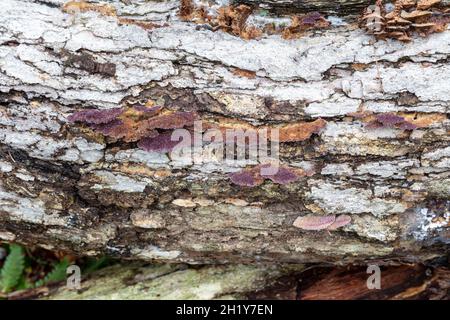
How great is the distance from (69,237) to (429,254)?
3.30 metres

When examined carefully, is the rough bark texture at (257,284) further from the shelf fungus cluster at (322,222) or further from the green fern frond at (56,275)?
→ the shelf fungus cluster at (322,222)

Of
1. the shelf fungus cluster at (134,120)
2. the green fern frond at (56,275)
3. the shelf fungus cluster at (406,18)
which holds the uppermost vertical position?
the shelf fungus cluster at (406,18)

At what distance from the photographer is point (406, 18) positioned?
11.5 ft

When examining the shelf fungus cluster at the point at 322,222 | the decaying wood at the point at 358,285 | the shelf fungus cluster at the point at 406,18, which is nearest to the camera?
the shelf fungus cluster at the point at 406,18

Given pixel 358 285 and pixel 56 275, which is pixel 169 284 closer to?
pixel 56 275

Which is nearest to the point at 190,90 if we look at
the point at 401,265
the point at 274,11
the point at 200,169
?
the point at 200,169

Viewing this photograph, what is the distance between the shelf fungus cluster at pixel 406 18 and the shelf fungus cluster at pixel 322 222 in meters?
1.50

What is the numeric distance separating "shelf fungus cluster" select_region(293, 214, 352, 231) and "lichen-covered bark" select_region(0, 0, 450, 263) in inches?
2.2

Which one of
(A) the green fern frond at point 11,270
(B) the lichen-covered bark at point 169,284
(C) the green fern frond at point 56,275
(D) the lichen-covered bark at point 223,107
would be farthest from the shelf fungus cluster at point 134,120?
(A) the green fern frond at point 11,270

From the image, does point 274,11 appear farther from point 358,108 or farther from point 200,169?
point 200,169

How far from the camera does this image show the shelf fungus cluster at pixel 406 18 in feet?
11.4

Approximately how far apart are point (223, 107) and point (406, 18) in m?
1.47

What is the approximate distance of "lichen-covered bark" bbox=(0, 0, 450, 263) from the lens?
3.66 meters
